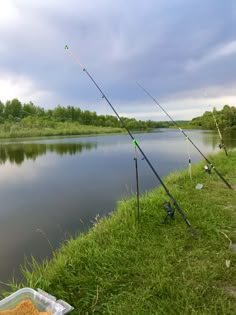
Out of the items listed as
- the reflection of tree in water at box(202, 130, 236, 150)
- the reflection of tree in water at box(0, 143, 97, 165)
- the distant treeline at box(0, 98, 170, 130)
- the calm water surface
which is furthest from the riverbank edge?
the reflection of tree in water at box(202, 130, 236, 150)

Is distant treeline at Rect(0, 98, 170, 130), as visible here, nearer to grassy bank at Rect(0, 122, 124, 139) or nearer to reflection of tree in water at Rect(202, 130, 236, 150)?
grassy bank at Rect(0, 122, 124, 139)

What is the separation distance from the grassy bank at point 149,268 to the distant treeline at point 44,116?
1448 inches

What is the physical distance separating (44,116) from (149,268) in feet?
168

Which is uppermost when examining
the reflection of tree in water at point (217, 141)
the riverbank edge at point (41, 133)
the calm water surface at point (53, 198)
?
the riverbank edge at point (41, 133)

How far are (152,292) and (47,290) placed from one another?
2.92 ft

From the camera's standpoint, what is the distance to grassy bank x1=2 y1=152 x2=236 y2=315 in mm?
1994

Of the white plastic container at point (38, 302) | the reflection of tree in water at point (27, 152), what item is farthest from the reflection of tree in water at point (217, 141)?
the white plastic container at point (38, 302)

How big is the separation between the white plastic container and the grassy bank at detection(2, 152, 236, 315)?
126 mm

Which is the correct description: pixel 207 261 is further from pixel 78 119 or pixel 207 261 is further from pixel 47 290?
pixel 78 119

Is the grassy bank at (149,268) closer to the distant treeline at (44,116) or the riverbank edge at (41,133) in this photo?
the riverbank edge at (41,133)

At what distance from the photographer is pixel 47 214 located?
558 cm

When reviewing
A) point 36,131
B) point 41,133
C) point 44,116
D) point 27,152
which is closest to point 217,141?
point 27,152

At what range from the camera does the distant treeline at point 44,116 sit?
42153 mm

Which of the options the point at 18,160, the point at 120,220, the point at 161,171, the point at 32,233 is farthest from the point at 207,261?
the point at 18,160
